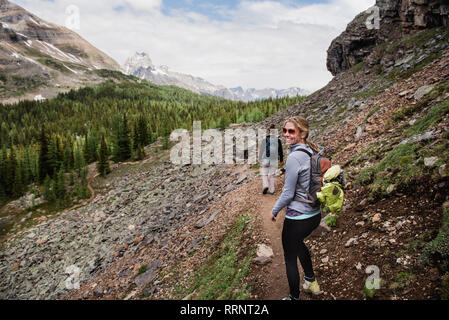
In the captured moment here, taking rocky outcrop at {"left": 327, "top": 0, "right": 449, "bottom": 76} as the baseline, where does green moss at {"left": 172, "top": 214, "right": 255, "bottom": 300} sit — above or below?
below

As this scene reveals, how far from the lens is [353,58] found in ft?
109

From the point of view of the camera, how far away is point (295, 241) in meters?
5.15

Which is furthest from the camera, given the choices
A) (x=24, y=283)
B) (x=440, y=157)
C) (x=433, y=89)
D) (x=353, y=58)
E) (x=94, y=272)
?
(x=353, y=58)

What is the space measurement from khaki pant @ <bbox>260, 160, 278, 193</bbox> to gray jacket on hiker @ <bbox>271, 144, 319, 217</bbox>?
24.5 feet

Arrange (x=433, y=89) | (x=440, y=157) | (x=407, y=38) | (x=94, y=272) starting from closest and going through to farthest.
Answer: (x=440, y=157) → (x=433, y=89) → (x=94, y=272) → (x=407, y=38)

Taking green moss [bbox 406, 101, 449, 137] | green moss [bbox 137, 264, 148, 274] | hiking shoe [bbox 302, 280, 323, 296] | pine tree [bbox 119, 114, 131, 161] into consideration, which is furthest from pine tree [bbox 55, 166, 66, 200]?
green moss [bbox 406, 101, 449, 137]

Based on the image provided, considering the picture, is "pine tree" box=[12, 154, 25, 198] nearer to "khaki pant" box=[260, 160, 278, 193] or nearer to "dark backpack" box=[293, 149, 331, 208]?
Answer: "khaki pant" box=[260, 160, 278, 193]

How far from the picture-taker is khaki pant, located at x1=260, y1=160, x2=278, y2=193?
→ 1258 centimetres

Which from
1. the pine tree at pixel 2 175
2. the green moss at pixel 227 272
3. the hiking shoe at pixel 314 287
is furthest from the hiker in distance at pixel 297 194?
the pine tree at pixel 2 175

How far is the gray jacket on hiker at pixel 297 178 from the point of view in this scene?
16.3 ft

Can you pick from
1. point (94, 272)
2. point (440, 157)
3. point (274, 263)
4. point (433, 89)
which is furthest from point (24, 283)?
point (433, 89)
